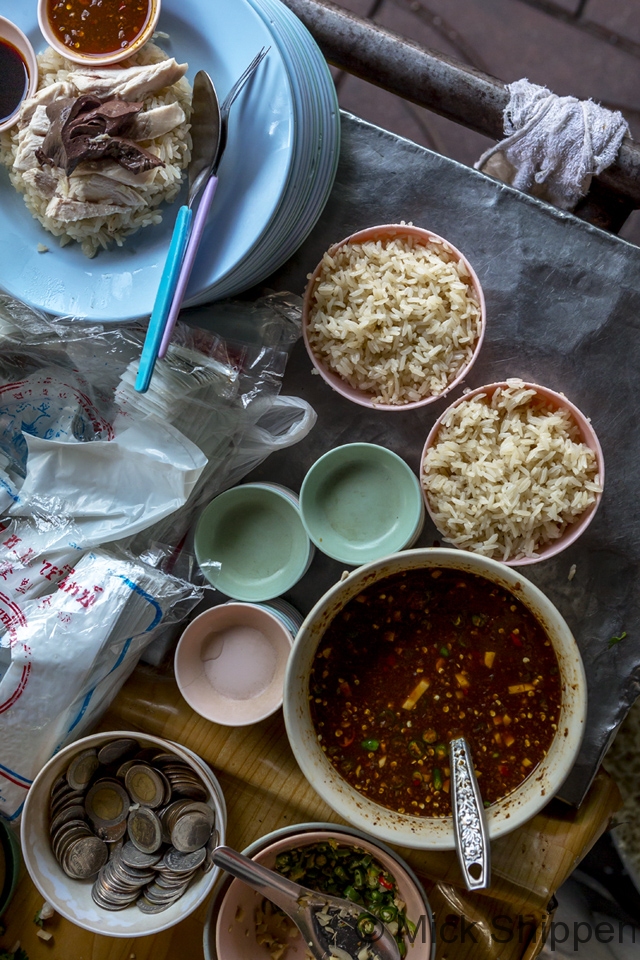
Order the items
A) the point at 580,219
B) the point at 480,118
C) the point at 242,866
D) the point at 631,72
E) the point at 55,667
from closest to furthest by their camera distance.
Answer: the point at 242,866 → the point at 55,667 → the point at 580,219 → the point at 480,118 → the point at 631,72

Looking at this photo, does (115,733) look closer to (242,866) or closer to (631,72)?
(242,866)

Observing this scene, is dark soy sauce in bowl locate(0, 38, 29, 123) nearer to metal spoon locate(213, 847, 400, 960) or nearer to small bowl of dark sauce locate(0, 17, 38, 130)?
small bowl of dark sauce locate(0, 17, 38, 130)

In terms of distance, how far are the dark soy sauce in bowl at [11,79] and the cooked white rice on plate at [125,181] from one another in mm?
40

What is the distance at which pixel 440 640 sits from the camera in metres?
1.89

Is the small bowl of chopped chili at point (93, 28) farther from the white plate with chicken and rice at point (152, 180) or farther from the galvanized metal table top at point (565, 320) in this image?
the galvanized metal table top at point (565, 320)

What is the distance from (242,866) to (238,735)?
1.37ft

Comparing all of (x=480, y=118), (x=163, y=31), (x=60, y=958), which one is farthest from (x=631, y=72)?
(x=60, y=958)

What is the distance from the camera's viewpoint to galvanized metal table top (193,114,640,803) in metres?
2.08

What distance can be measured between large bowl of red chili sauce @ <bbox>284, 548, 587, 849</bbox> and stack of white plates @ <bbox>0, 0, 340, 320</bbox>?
86cm

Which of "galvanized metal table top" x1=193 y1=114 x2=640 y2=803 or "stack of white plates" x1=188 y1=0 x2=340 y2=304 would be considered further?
"galvanized metal table top" x1=193 y1=114 x2=640 y2=803

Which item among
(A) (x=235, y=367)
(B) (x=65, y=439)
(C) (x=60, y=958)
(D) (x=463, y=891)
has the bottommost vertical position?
(C) (x=60, y=958)

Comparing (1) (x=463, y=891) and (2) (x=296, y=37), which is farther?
(1) (x=463, y=891)

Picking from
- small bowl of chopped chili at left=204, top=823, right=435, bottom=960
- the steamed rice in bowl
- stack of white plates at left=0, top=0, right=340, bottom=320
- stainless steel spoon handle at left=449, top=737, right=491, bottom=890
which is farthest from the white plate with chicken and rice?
small bowl of chopped chili at left=204, top=823, right=435, bottom=960

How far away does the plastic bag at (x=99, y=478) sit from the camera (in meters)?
1.94
